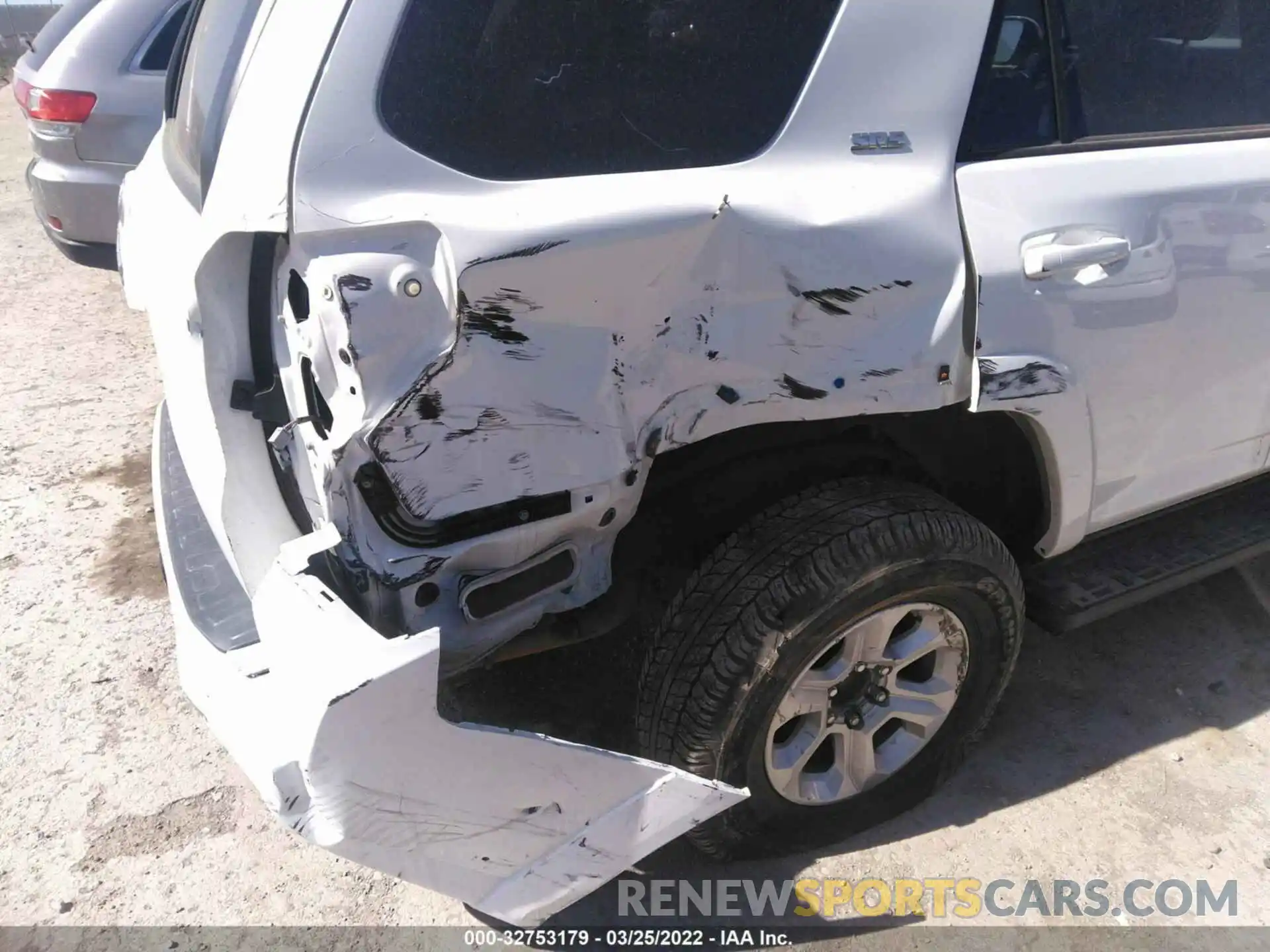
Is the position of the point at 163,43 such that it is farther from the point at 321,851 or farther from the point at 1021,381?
the point at 1021,381

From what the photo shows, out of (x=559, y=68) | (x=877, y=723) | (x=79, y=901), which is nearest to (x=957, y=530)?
(x=877, y=723)

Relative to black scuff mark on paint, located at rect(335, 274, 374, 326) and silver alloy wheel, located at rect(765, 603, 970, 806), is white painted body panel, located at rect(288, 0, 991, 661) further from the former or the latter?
silver alloy wheel, located at rect(765, 603, 970, 806)

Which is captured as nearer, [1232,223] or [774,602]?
[774,602]

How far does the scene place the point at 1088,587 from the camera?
2.51m

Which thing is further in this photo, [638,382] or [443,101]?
[638,382]

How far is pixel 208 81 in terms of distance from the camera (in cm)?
205

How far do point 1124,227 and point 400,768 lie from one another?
181 cm

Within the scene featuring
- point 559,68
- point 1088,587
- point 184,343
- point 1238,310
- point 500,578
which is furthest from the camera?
point 1088,587

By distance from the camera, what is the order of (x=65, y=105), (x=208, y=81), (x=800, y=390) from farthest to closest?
→ 1. (x=65, y=105)
2. (x=208, y=81)
3. (x=800, y=390)

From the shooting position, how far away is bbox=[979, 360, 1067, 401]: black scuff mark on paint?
6.33ft

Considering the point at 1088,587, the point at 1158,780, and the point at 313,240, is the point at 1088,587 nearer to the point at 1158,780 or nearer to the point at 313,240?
the point at 1158,780

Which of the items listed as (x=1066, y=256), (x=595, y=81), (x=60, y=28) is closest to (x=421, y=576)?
(x=595, y=81)

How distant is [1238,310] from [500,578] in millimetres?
1864

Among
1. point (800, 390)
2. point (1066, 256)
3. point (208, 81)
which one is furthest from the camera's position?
point (208, 81)
